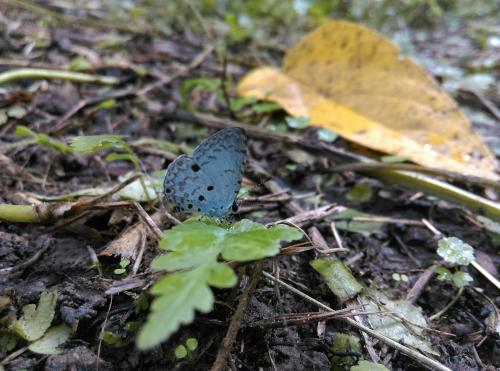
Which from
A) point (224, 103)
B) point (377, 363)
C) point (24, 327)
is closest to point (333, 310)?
point (377, 363)

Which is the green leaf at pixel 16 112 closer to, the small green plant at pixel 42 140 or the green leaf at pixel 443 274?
the small green plant at pixel 42 140

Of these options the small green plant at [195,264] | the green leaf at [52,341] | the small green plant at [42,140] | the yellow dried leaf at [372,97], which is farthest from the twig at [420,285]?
the small green plant at [42,140]

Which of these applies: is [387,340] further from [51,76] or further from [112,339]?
[51,76]

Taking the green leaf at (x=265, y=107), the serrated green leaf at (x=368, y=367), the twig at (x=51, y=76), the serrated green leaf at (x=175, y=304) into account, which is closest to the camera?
the serrated green leaf at (x=175, y=304)

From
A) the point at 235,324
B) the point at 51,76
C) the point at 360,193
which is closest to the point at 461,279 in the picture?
the point at 360,193

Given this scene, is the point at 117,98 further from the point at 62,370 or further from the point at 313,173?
the point at 62,370

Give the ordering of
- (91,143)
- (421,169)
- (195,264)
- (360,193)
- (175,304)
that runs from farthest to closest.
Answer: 1. (360,193)
2. (421,169)
3. (91,143)
4. (195,264)
5. (175,304)
